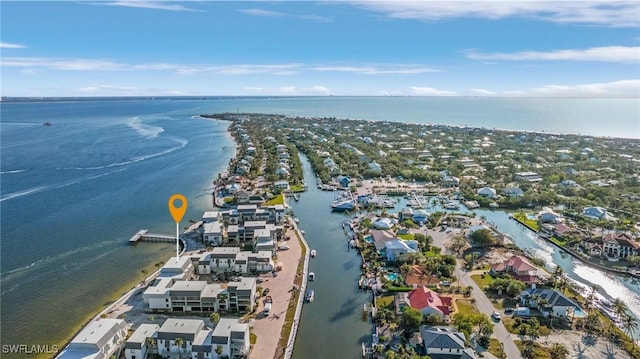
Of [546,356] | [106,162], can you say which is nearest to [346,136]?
[106,162]

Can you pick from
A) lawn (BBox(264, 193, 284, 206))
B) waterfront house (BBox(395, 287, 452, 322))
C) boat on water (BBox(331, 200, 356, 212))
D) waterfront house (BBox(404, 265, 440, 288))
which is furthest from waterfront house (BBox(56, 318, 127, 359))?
boat on water (BBox(331, 200, 356, 212))

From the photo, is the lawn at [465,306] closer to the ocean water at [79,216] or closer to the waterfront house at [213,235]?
the waterfront house at [213,235]

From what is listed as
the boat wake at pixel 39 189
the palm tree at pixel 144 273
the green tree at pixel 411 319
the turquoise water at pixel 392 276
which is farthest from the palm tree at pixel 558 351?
the boat wake at pixel 39 189

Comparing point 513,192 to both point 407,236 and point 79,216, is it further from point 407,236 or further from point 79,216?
point 79,216

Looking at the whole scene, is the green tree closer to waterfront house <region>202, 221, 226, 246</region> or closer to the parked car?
the parked car

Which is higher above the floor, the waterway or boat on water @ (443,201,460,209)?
boat on water @ (443,201,460,209)

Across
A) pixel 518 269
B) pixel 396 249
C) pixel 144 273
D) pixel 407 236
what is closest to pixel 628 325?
pixel 518 269
